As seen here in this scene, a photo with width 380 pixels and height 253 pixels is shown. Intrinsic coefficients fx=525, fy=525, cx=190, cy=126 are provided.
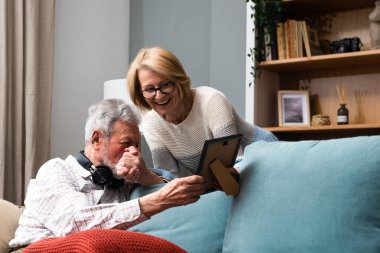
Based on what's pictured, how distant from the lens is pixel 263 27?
123 inches

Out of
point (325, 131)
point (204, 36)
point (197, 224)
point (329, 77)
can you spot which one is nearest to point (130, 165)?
point (197, 224)

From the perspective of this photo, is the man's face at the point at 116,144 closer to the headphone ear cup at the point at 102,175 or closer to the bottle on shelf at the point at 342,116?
the headphone ear cup at the point at 102,175

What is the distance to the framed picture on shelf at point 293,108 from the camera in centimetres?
321

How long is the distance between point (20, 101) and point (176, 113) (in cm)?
136

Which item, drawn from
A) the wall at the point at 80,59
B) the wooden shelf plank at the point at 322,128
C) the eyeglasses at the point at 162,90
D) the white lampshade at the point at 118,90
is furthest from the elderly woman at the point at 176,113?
the wall at the point at 80,59

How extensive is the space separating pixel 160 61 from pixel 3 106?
137 centimetres

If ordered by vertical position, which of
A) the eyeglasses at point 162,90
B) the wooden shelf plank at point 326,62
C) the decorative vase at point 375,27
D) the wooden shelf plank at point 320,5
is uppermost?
the wooden shelf plank at point 320,5

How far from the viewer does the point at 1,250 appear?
5.55ft

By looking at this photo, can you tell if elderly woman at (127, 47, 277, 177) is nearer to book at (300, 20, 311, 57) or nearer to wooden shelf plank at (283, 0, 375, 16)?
book at (300, 20, 311, 57)

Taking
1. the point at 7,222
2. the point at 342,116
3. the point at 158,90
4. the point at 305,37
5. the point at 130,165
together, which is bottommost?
the point at 7,222

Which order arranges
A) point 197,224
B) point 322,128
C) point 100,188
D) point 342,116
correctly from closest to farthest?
point 197,224 → point 100,188 → point 322,128 → point 342,116

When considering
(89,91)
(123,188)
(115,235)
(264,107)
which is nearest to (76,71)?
(89,91)

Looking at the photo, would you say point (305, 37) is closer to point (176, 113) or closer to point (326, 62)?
point (326, 62)

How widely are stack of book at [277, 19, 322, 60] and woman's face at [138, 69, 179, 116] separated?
1.27m
